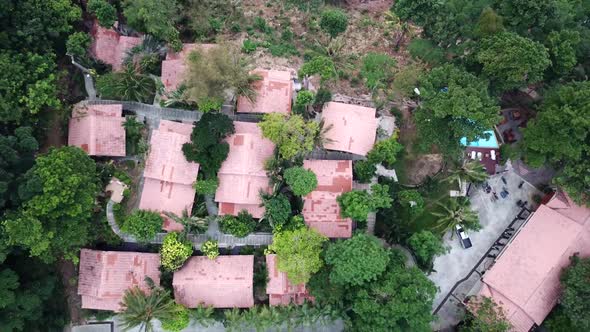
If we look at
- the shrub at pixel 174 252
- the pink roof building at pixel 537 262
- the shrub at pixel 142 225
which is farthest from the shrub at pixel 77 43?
the pink roof building at pixel 537 262

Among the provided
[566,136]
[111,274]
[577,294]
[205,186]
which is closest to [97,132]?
[205,186]

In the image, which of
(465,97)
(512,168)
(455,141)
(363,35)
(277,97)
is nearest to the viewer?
(465,97)

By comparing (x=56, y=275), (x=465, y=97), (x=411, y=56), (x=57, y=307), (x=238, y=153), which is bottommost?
(x=57, y=307)

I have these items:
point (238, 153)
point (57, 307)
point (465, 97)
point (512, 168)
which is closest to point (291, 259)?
point (238, 153)

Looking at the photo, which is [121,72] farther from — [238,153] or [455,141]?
[455,141]

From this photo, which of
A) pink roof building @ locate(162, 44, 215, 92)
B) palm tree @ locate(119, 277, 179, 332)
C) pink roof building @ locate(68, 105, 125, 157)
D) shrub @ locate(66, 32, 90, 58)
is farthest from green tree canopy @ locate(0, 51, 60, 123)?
palm tree @ locate(119, 277, 179, 332)

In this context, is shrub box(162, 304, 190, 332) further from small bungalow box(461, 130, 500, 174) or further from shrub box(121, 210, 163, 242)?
small bungalow box(461, 130, 500, 174)

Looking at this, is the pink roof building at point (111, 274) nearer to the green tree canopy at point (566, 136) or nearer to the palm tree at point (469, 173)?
the palm tree at point (469, 173)
